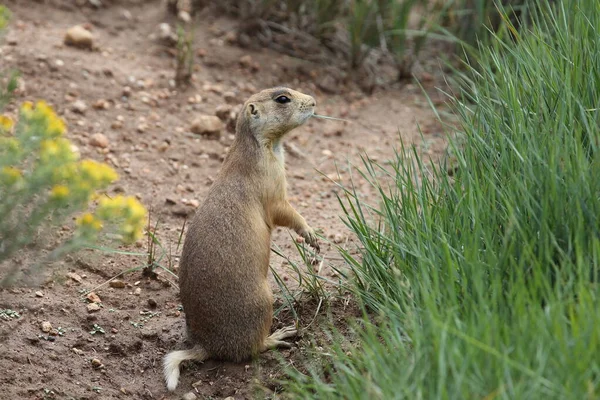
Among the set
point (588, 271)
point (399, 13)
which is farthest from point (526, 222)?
point (399, 13)

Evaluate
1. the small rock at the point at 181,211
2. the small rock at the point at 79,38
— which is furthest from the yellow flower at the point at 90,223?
the small rock at the point at 79,38

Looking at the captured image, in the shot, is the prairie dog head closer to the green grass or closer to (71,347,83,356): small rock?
the green grass

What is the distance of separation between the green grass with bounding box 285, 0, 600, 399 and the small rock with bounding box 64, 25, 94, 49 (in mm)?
3227

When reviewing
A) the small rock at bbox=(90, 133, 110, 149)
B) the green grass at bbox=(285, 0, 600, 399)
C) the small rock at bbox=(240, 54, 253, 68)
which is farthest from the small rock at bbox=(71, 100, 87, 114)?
the green grass at bbox=(285, 0, 600, 399)

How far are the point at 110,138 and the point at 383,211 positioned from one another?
2.33 meters

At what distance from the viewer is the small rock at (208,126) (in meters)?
5.55

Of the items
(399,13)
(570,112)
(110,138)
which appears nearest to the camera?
(570,112)

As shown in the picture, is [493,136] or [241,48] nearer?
[493,136]

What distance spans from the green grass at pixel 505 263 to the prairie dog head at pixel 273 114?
2.52ft

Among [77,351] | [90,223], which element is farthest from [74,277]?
[90,223]

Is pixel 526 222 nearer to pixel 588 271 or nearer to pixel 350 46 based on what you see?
pixel 588 271

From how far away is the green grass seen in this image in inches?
94.5

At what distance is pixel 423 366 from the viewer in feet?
8.27

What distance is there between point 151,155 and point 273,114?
1.40m
